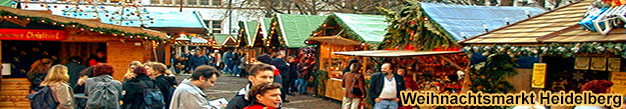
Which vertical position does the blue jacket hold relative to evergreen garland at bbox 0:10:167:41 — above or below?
below

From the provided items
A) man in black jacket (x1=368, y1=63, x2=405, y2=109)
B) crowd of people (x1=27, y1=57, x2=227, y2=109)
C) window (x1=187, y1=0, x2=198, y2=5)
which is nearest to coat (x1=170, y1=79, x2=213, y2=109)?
crowd of people (x1=27, y1=57, x2=227, y2=109)

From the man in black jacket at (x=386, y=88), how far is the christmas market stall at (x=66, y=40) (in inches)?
174

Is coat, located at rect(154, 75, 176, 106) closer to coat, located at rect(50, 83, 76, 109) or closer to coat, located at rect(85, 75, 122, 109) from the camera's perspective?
coat, located at rect(85, 75, 122, 109)

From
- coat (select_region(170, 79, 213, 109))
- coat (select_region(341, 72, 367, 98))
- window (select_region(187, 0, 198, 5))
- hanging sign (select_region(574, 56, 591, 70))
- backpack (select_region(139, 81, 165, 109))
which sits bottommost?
coat (select_region(341, 72, 367, 98))

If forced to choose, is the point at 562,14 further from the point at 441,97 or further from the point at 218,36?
the point at 218,36

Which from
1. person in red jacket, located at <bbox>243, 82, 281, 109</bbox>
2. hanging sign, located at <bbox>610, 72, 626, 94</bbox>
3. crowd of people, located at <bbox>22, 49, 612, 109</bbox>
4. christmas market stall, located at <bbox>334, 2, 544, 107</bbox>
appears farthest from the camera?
christmas market stall, located at <bbox>334, 2, 544, 107</bbox>

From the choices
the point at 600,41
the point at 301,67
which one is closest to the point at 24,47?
the point at 301,67

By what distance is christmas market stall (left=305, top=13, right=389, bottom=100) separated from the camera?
1347 centimetres

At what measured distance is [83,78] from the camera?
813 cm

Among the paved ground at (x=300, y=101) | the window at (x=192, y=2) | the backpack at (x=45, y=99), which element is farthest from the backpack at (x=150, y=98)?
the window at (x=192, y=2)

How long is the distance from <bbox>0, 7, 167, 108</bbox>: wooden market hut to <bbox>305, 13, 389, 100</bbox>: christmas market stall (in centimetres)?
420

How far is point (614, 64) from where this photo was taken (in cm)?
757

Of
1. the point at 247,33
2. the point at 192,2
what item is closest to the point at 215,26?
the point at 192,2

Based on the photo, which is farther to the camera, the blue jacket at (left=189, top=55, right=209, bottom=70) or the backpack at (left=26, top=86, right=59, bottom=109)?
the blue jacket at (left=189, top=55, right=209, bottom=70)
